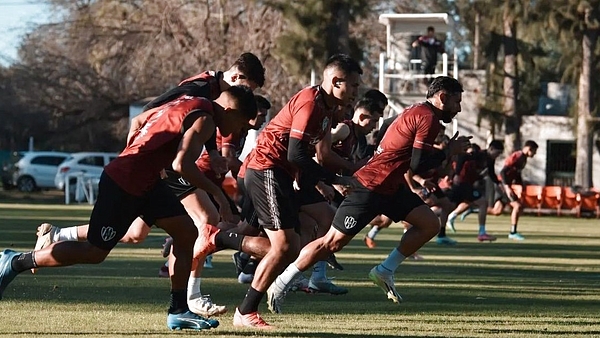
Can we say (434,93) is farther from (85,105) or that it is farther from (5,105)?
(5,105)

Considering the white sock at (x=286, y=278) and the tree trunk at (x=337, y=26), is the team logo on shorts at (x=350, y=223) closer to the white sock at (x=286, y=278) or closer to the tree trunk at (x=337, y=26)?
the white sock at (x=286, y=278)

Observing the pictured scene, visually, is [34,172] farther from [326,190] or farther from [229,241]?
[229,241]

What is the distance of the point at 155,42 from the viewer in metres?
55.0

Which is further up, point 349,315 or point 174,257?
point 174,257

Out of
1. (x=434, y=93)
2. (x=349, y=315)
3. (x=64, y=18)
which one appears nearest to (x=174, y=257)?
(x=349, y=315)

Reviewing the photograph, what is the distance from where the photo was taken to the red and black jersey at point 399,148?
426 inches

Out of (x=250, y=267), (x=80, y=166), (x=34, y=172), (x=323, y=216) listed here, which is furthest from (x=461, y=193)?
(x=34, y=172)

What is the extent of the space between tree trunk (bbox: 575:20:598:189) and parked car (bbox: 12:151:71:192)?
68.7ft

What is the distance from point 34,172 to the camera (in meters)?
50.6

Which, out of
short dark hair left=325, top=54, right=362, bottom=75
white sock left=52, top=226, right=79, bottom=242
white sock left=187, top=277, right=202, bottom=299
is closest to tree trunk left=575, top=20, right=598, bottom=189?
white sock left=52, top=226, right=79, bottom=242

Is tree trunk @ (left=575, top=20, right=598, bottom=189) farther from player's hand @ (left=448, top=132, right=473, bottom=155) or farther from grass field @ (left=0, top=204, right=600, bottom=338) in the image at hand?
player's hand @ (left=448, top=132, right=473, bottom=155)

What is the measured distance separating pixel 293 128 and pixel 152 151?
4.42 ft

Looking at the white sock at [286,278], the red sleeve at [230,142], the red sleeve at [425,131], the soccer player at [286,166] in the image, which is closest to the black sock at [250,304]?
the soccer player at [286,166]

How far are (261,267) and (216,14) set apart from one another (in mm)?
45681
